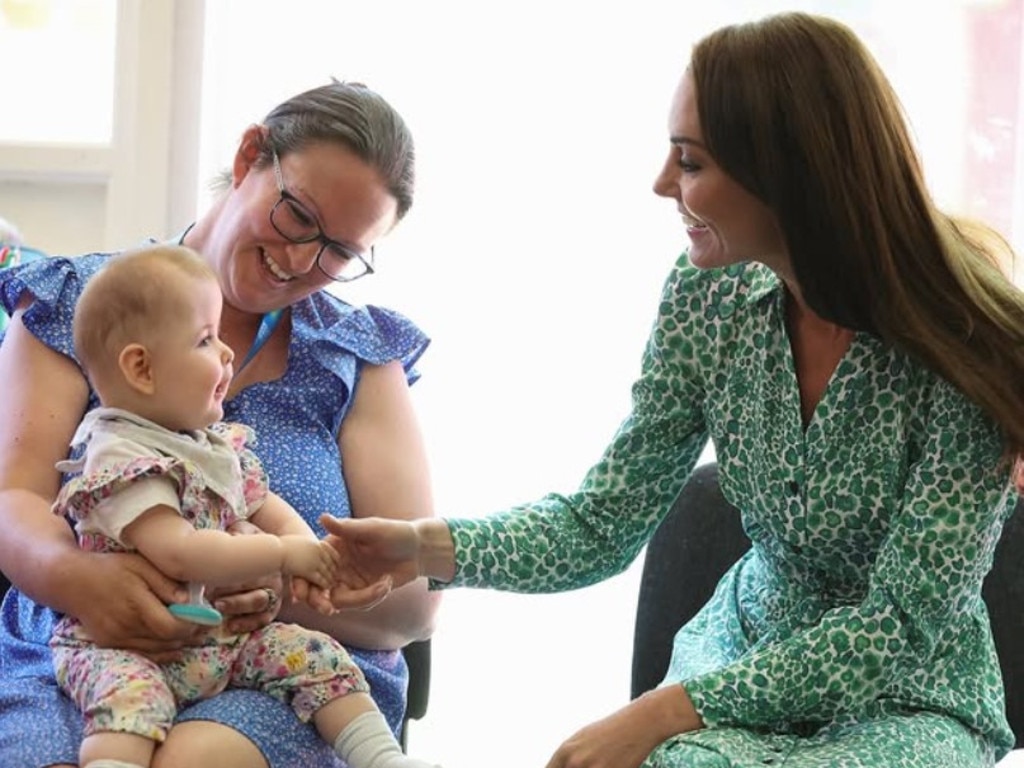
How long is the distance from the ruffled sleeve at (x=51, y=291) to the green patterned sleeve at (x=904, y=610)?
924 millimetres

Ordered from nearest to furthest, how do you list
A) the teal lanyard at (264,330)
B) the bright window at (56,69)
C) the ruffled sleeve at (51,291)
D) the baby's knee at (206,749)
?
the baby's knee at (206,749), the ruffled sleeve at (51,291), the teal lanyard at (264,330), the bright window at (56,69)

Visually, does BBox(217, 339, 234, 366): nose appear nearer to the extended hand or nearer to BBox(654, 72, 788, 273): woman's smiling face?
the extended hand

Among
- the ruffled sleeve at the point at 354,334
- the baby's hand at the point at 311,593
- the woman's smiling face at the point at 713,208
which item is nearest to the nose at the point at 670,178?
the woman's smiling face at the point at 713,208

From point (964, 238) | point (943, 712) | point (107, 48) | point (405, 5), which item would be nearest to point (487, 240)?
point (405, 5)

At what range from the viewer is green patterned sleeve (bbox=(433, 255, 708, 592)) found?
2041 mm

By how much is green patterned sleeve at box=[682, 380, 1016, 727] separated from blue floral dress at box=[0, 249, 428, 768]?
0.46 metres

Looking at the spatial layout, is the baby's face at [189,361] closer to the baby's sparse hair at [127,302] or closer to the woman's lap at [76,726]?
the baby's sparse hair at [127,302]

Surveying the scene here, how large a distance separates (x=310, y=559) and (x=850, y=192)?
744 mm

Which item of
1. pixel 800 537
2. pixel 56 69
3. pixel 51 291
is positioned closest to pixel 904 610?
pixel 800 537

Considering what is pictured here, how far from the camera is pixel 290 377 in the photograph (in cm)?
219

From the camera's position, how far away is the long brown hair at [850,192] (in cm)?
184

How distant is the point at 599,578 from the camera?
6.91 feet

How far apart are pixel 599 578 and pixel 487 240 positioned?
3.34 feet

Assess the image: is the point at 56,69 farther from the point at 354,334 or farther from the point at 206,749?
the point at 206,749
